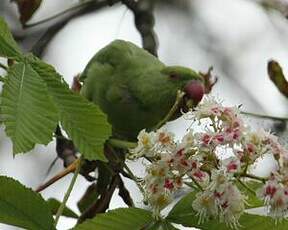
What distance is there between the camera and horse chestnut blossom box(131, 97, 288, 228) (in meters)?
1.54

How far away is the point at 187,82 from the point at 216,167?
0.82 m

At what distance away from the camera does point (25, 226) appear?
1.69 metres

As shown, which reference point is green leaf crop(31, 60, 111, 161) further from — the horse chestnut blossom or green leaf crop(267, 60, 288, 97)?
green leaf crop(267, 60, 288, 97)

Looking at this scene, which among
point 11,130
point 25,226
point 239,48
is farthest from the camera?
point 239,48

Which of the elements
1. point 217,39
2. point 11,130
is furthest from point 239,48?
point 11,130

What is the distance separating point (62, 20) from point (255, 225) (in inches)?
74.4

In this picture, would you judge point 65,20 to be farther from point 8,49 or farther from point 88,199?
point 8,49

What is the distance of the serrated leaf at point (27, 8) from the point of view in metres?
2.70

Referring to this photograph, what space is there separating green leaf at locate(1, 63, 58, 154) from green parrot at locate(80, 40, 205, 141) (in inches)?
30.5

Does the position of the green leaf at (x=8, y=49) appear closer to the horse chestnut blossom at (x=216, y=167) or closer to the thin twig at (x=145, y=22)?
the horse chestnut blossom at (x=216, y=167)

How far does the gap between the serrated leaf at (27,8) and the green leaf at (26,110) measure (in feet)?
4.01

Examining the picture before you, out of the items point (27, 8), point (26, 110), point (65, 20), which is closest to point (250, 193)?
point (26, 110)

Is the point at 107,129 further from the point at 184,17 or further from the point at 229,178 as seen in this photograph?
the point at 184,17

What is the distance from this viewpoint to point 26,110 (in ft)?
4.72
